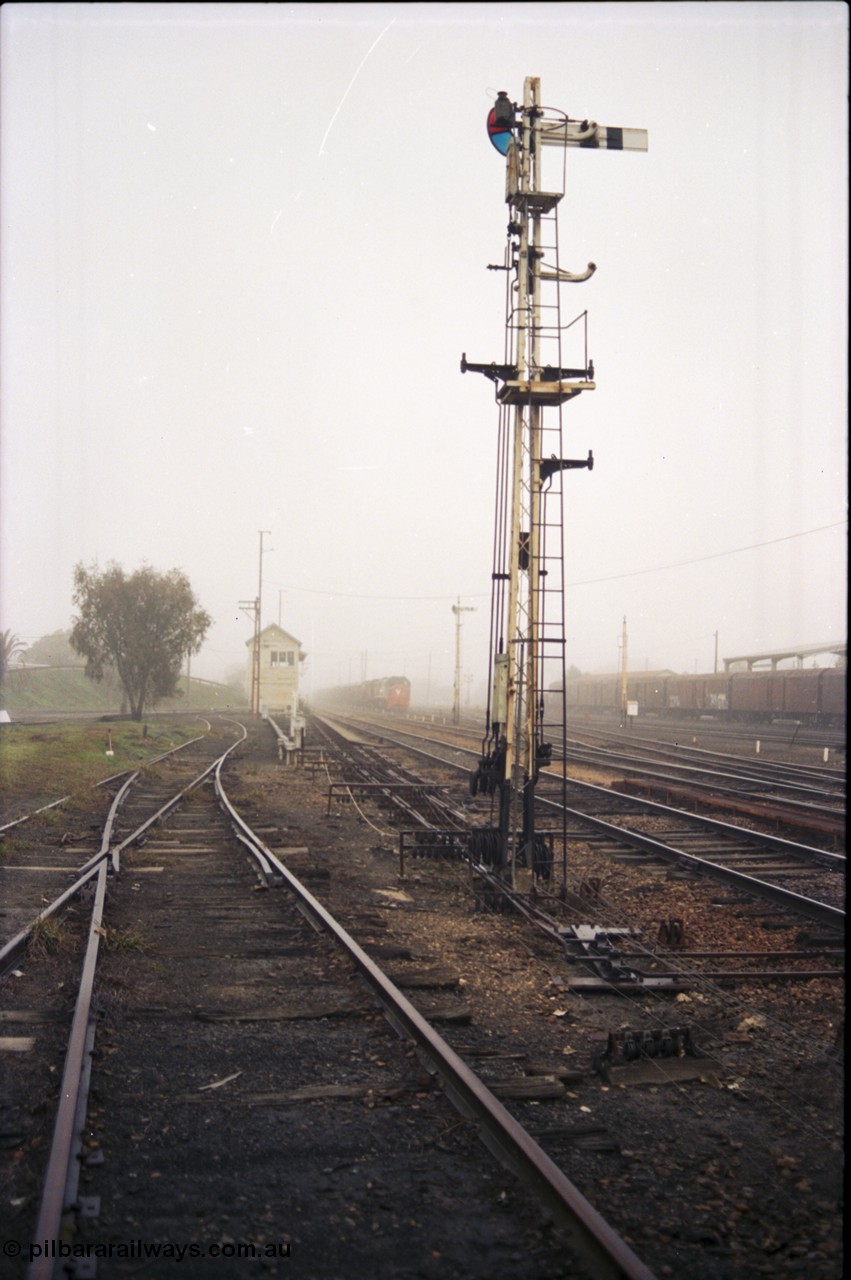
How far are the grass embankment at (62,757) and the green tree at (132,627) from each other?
689 centimetres

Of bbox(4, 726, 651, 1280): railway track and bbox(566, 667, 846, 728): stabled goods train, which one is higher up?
bbox(566, 667, 846, 728): stabled goods train

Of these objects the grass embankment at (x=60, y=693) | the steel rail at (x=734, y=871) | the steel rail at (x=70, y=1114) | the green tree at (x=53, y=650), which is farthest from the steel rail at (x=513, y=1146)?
the green tree at (x=53, y=650)

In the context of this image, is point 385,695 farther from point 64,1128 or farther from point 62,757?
point 64,1128

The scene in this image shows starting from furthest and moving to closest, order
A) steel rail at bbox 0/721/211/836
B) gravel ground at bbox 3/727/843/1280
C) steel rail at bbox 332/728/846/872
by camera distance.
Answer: steel rail at bbox 0/721/211/836
steel rail at bbox 332/728/846/872
gravel ground at bbox 3/727/843/1280

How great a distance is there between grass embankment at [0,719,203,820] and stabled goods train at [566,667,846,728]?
23.0 metres

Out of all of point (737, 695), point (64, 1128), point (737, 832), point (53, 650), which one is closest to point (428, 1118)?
point (64, 1128)

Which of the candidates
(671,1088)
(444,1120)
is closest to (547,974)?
(671,1088)

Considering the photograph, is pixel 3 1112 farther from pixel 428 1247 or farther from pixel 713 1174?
pixel 713 1174

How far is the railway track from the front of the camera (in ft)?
9.96

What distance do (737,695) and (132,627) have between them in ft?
89.0

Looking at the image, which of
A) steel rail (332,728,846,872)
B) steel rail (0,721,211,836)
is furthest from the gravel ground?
steel rail (0,721,211,836)

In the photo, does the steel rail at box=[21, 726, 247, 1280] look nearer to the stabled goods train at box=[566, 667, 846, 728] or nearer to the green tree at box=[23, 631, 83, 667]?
the stabled goods train at box=[566, 667, 846, 728]

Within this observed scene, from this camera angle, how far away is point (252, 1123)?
3924 mm

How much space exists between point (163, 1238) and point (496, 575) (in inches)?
265
